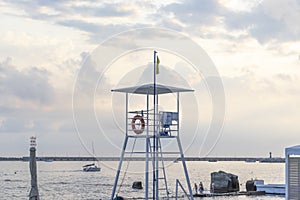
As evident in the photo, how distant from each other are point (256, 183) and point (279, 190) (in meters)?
5.62

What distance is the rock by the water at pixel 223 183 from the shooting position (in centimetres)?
6150

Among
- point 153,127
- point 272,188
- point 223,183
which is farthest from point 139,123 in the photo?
point 223,183

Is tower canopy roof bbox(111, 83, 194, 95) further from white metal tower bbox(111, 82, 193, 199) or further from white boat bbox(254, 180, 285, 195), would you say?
white boat bbox(254, 180, 285, 195)

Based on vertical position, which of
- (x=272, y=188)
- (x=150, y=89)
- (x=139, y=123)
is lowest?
(x=272, y=188)

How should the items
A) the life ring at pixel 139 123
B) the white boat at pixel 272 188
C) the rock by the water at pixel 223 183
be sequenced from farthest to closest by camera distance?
the rock by the water at pixel 223 183
the white boat at pixel 272 188
the life ring at pixel 139 123

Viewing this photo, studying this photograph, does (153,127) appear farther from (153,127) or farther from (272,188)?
(272,188)

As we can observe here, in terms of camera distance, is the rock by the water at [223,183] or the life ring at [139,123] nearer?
the life ring at [139,123]

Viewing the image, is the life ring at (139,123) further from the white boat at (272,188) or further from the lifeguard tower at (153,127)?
the white boat at (272,188)

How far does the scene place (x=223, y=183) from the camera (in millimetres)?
62438

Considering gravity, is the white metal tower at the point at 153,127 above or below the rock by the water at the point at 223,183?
above

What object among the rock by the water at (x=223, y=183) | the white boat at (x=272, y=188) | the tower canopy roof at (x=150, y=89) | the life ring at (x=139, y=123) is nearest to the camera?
the tower canopy roof at (x=150, y=89)

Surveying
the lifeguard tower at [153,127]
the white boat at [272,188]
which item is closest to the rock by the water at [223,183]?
the white boat at [272,188]

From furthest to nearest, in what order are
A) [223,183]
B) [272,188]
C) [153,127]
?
[223,183] → [272,188] → [153,127]

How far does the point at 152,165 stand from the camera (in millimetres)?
29391
